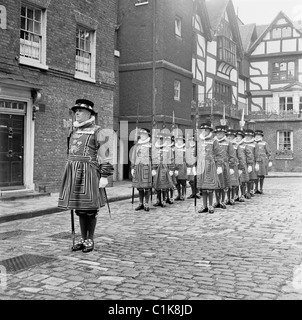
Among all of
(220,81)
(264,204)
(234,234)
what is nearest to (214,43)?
(220,81)

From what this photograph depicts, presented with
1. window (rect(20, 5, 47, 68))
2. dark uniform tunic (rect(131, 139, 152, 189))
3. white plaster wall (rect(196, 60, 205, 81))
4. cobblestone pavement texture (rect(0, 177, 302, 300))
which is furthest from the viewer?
white plaster wall (rect(196, 60, 205, 81))

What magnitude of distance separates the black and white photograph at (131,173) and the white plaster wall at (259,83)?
25.7 feet

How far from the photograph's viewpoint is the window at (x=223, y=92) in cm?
2977

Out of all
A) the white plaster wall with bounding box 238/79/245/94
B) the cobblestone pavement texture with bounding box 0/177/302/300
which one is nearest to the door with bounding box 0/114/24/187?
the cobblestone pavement texture with bounding box 0/177/302/300

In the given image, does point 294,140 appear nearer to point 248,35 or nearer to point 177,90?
point 248,35

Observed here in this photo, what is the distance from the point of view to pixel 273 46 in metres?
37.0

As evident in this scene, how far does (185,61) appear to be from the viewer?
23672 mm

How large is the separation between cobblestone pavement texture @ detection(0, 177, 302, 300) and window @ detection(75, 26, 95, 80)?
676 cm

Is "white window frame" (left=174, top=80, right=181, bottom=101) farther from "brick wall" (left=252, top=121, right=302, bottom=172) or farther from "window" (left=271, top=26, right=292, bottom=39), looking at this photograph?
"window" (left=271, top=26, right=292, bottom=39)

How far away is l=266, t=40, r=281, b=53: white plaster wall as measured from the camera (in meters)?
36.8

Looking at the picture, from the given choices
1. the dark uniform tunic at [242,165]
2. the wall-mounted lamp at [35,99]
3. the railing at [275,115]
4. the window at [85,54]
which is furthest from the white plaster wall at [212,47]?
the wall-mounted lamp at [35,99]

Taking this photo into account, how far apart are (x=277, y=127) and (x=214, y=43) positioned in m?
9.17
